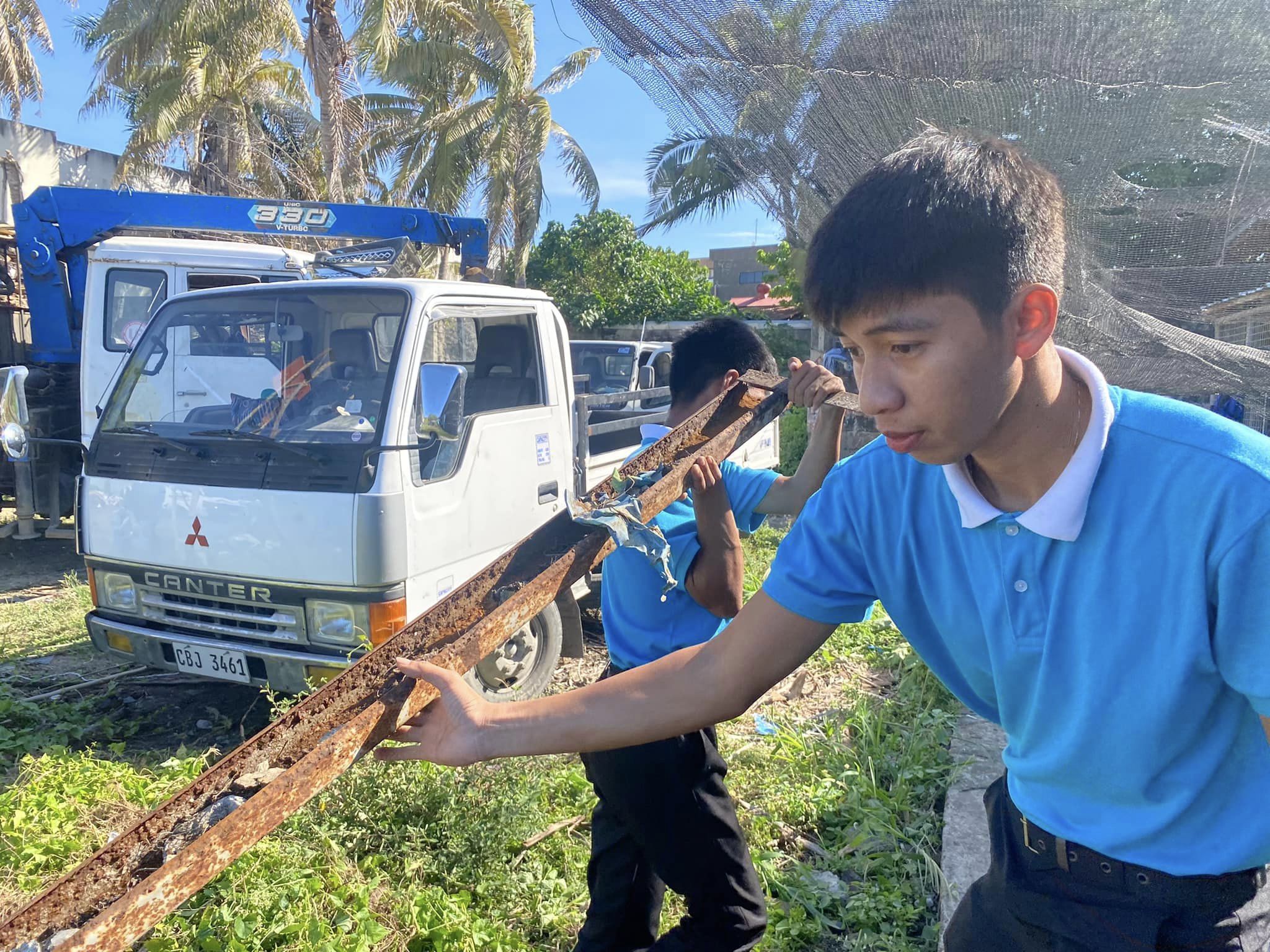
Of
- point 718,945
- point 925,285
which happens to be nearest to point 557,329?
point 718,945

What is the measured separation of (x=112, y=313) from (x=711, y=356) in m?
6.32

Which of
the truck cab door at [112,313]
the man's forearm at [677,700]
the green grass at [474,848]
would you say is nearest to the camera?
the man's forearm at [677,700]

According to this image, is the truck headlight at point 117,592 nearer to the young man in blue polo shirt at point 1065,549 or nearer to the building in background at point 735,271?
the young man in blue polo shirt at point 1065,549

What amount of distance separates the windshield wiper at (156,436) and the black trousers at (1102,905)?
12.1 ft

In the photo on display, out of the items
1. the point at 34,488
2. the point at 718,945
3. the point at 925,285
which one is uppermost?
the point at 925,285

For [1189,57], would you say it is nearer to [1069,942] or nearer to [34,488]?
[1069,942]

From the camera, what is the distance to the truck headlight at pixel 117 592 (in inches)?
166

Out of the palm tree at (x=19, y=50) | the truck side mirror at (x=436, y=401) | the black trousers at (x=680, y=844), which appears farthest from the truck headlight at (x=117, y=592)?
the palm tree at (x=19, y=50)

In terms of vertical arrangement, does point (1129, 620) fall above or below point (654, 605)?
above

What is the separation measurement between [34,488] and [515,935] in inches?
271

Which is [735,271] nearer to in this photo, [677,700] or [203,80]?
[203,80]

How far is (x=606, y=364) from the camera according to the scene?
11.6 meters

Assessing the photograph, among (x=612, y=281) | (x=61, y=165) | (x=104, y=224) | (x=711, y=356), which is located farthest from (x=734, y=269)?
(x=711, y=356)

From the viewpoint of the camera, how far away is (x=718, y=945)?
2.27 m
